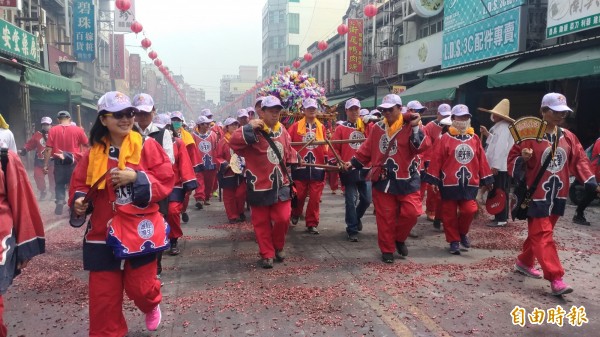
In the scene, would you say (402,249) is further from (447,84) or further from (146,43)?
(146,43)

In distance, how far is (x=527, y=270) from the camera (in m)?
4.80

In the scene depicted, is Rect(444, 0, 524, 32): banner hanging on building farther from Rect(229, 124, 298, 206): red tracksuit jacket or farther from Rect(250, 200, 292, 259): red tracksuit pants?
Rect(250, 200, 292, 259): red tracksuit pants

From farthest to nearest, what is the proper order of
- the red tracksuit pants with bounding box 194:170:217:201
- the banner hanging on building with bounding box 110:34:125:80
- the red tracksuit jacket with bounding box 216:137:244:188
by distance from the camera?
the banner hanging on building with bounding box 110:34:125:80, the red tracksuit pants with bounding box 194:170:217:201, the red tracksuit jacket with bounding box 216:137:244:188

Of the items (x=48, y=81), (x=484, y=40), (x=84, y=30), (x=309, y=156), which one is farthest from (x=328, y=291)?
(x=84, y=30)

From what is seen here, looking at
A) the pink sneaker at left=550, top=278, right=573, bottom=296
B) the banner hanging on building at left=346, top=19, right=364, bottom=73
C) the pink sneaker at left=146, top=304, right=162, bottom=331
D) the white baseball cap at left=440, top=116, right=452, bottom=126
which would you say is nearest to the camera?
the pink sneaker at left=146, top=304, right=162, bottom=331

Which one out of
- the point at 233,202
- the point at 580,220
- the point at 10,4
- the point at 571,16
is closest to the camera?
the point at 580,220

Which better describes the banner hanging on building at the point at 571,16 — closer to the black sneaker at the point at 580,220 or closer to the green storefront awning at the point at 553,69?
the green storefront awning at the point at 553,69

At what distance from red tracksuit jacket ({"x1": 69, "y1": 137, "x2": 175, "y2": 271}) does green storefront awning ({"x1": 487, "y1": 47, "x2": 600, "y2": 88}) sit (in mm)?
8901

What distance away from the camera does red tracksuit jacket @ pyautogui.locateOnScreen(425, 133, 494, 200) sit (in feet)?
18.8

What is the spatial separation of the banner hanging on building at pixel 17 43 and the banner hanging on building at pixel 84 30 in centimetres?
724

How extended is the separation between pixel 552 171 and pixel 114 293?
158 inches

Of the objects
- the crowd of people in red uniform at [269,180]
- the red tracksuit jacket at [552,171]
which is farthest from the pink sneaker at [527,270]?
the red tracksuit jacket at [552,171]

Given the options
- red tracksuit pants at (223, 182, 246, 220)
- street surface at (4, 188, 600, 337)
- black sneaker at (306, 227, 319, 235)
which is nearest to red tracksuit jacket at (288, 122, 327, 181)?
black sneaker at (306, 227, 319, 235)

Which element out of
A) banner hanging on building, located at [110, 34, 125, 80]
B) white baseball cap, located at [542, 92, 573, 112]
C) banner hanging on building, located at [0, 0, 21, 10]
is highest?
banner hanging on building, located at [110, 34, 125, 80]
